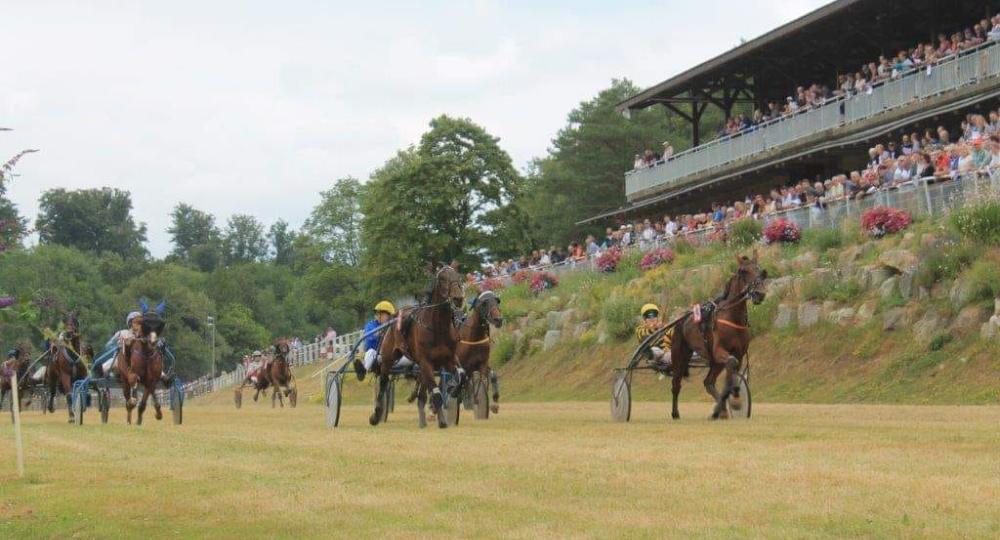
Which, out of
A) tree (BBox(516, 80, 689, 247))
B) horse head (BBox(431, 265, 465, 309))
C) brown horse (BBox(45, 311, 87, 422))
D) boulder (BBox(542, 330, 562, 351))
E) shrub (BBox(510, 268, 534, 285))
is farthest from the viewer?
tree (BBox(516, 80, 689, 247))

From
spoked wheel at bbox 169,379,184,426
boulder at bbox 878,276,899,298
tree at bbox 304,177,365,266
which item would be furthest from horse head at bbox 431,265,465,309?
tree at bbox 304,177,365,266

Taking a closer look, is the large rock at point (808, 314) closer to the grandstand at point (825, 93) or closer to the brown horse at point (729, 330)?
the grandstand at point (825, 93)

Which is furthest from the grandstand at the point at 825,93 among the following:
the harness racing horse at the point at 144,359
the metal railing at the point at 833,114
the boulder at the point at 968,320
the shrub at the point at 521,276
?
the harness racing horse at the point at 144,359

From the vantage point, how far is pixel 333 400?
22.2 metres

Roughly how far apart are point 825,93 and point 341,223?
73174 millimetres

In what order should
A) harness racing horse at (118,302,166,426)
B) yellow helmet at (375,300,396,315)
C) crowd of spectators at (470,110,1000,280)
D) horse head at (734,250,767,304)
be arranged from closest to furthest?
horse head at (734,250,767,304), yellow helmet at (375,300,396,315), harness racing horse at (118,302,166,426), crowd of spectators at (470,110,1000,280)

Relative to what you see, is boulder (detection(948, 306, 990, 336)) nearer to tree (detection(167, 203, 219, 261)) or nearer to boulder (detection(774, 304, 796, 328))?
boulder (detection(774, 304, 796, 328))

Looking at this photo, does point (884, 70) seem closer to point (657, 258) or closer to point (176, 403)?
point (657, 258)

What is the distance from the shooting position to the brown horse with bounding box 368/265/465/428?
66.7ft

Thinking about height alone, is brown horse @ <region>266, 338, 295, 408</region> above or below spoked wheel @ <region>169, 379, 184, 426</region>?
above

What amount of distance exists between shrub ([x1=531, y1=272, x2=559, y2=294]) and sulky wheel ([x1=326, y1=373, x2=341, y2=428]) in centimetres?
2395

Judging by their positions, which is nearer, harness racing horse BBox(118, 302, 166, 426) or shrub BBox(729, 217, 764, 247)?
harness racing horse BBox(118, 302, 166, 426)

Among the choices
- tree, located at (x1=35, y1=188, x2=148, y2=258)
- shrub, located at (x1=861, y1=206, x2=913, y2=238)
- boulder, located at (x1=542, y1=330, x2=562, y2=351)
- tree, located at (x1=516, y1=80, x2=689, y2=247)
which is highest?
tree, located at (x1=35, y1=188, x2=148, y2=258)

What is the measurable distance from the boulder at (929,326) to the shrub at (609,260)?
1458cm
